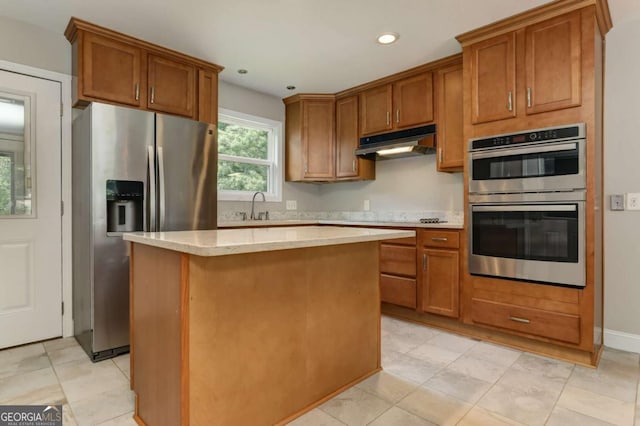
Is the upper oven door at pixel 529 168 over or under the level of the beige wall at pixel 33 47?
under

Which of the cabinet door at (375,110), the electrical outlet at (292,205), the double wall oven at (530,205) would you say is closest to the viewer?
the double wall oven at (530,205)

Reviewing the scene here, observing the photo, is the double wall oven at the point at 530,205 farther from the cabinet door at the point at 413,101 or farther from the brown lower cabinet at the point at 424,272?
the cabinet door at the point at 413,101

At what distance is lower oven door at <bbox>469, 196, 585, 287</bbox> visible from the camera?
92.2 inches

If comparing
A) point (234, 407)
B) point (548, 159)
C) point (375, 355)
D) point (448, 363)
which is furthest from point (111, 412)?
point (548, 159)

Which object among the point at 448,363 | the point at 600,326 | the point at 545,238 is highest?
the point at 545,238

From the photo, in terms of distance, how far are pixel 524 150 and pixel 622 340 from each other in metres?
1.59

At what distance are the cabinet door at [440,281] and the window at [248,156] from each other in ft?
6.95

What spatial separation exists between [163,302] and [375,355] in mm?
1325

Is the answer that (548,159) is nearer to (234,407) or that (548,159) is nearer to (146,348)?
(234,407)

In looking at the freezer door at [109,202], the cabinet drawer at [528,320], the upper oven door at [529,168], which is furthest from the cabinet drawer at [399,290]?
the freezer door at [109,202]

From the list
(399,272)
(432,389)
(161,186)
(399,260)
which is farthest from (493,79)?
(161,186)

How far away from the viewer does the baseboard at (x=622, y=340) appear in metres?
2.56

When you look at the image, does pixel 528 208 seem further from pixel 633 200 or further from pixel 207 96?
pixel 207 96

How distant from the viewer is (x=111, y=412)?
5.82 feet
